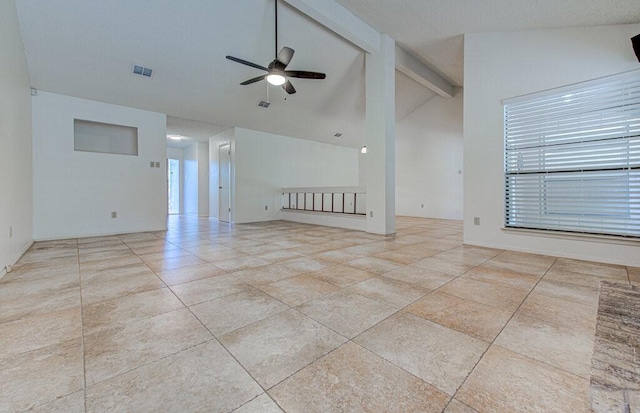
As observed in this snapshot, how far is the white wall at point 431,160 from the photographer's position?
25.3 feet

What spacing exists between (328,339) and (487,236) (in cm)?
366

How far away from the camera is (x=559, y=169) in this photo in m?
3.56

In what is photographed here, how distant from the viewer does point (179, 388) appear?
1128 mm

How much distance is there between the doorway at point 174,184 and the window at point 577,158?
10958mm

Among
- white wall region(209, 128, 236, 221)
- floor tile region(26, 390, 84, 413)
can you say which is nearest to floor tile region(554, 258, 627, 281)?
floor tile region(26, 390, 84, 413)

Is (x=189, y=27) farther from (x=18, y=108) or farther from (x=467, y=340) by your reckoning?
(x=467, y=340)

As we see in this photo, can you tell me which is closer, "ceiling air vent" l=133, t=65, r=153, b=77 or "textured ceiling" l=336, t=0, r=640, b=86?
"textured ceiling" l=336, t=0, r=640, b=86

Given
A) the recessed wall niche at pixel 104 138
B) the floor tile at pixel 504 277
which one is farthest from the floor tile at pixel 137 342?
the recessed wall niche at pixel 104 138

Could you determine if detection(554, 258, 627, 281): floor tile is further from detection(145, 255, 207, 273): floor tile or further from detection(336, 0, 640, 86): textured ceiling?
detection(145, 255, 207, 273): floor tile

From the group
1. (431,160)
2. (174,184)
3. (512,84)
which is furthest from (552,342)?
(174,184)

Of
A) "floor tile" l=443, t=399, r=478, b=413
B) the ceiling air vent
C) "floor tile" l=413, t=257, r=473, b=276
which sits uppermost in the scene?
the ceiling air vent

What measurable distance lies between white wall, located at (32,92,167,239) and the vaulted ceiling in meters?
0.32

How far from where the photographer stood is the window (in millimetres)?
3094

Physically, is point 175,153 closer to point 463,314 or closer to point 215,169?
point 215,169
